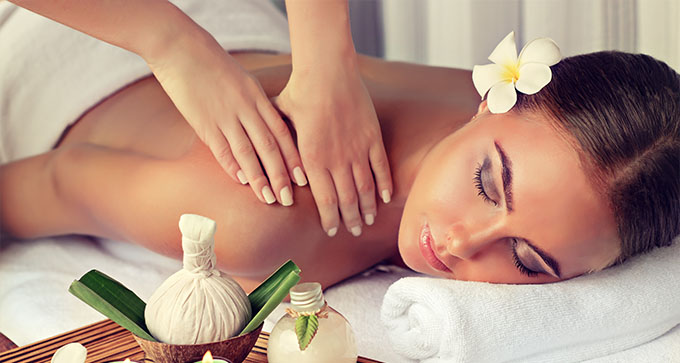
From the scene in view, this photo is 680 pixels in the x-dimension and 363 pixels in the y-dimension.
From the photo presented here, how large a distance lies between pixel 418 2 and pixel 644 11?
77 centimetres

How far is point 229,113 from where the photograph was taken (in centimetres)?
130

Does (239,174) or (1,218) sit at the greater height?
(239,174)

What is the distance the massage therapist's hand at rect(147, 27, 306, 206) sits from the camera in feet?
4.25

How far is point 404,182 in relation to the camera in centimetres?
141

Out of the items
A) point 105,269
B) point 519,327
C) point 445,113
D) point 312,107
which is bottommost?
point 105,269

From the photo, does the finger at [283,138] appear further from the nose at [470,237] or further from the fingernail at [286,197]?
the nose at [470,237]

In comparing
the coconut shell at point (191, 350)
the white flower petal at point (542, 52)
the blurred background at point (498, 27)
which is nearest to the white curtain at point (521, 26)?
the blurred background at point (498, 27)

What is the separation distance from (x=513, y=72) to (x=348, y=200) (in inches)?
14.0

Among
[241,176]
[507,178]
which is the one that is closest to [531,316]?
[507,178]

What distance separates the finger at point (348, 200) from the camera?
133 centimetres

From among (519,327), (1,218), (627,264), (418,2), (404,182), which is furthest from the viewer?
(418,2)

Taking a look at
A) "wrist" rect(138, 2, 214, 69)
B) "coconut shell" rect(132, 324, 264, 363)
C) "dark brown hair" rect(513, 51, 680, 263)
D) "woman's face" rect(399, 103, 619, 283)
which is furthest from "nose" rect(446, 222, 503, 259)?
"wrist" rect(138, 2, 214, 69)

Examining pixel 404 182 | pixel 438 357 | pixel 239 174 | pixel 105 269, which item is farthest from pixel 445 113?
pixel 105 269

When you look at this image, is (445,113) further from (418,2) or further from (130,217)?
(418,2)
